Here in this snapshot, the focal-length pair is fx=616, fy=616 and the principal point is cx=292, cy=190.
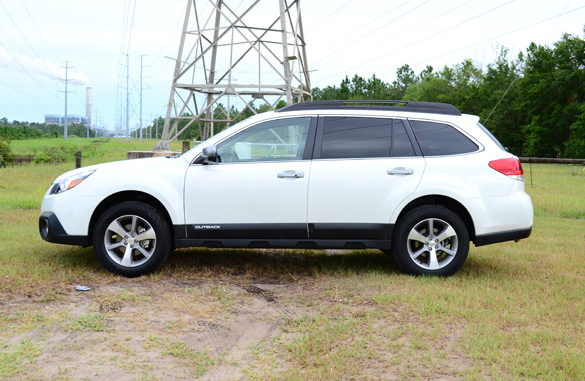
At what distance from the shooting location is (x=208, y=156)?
6.62 m

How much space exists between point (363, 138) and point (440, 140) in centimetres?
86

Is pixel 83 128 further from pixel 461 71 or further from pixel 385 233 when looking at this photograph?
pixel 385 233

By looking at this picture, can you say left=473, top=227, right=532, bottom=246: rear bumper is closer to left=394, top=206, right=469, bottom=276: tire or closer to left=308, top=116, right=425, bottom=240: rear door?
left=394, top=206, right=469, bottom=276: tire

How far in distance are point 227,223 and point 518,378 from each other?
139 inches

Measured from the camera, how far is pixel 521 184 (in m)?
6.74

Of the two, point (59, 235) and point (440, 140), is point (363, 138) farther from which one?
point (59, 235)

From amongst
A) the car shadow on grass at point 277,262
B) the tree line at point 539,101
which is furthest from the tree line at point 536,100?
the car shadow on grass at point 277,262

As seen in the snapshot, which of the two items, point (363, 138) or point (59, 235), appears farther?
point (363, 138)

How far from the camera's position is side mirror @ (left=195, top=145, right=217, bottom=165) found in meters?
6.52

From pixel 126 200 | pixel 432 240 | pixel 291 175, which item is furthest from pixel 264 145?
pixel 432 240

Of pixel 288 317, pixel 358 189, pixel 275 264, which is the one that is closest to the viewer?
pixel 288 317

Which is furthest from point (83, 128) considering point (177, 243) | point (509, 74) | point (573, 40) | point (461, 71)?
point (177, 243)

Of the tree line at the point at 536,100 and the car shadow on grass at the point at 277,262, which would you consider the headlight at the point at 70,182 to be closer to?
the car shadow on grass at the point at 277,262

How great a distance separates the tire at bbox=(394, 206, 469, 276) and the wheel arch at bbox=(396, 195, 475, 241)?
0.36ft
